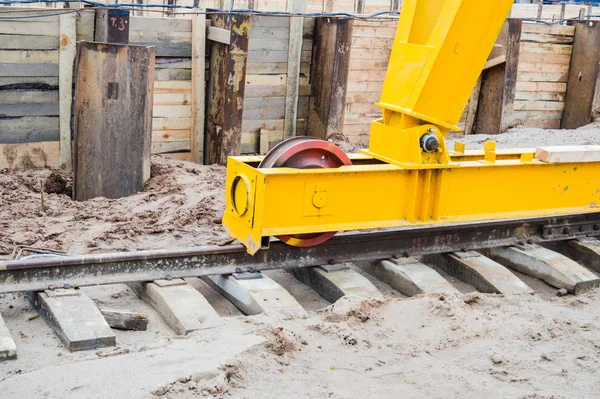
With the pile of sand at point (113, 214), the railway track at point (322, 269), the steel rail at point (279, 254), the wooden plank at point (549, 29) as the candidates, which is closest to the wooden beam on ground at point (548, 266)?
the railway track at point (322, 269)

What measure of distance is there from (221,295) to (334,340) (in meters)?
1.35

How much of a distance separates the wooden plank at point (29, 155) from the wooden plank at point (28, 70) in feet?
2.49

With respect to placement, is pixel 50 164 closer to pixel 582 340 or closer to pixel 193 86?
pixel 193 86

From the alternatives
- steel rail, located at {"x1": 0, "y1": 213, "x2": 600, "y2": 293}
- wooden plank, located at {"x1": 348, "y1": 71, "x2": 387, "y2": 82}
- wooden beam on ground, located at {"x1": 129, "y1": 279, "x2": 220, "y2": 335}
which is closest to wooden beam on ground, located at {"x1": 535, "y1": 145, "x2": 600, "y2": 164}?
steel rail, located at {"x1": 0, "y1": 213, "x2": 600, "y2": 293}

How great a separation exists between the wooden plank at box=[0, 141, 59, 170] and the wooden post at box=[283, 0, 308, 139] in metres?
3.21

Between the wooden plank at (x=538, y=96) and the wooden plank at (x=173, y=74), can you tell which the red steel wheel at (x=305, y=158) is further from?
the wooden plank at (x=538, y=96)

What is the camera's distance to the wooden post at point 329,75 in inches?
417

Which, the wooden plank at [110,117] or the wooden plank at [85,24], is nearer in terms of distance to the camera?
the wooden plank at [110,117]

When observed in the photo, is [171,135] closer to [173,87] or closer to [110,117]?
[173,87]

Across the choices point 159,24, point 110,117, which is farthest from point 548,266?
point 159,24

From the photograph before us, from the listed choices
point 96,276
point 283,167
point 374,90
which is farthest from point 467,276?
point 374,90

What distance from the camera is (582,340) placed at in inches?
215

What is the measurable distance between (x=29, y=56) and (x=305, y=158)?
4.01 metres

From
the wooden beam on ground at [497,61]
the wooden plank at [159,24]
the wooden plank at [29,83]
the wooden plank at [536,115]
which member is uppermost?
the wooden plank at [159,24]
